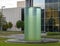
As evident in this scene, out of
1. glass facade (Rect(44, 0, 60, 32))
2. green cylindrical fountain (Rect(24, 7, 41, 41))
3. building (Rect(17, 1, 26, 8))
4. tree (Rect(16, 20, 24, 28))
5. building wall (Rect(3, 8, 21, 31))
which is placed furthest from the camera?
building (Rect(17, 1, 26, 8))

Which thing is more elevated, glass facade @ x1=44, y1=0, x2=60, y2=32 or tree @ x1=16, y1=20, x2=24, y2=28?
glass facade @ x1=44, y1=0, x2=60, y2=32

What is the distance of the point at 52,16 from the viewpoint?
52.6 metres

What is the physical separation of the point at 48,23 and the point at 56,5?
4.32 metres

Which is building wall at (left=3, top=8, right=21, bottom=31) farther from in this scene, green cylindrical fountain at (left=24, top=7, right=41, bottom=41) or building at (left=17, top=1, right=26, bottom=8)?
green cylindrical fountain at (left=24, top=7, right=41, bottom=41)

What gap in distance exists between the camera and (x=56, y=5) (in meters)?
53.4

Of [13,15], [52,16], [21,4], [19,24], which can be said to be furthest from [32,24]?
[21,4]

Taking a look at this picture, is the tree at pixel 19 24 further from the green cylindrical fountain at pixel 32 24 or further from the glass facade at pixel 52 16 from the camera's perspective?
the green cylindrical fountain at pixel 32 24

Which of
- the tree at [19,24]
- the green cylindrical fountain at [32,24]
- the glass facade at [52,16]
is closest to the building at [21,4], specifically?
the tree at [19,24]

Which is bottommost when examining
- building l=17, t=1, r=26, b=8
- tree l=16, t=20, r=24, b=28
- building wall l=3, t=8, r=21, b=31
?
tree l=16, t=20, r=24, b=28

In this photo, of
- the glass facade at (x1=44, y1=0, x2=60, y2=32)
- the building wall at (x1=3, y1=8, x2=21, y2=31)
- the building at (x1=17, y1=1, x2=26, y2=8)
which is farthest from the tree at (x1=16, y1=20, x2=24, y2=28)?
the building at (x1=17, y1=1, x2=26, y2=8)

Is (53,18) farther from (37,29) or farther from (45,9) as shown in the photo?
(37,29)

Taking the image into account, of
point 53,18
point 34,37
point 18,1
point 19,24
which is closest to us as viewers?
point 34,37

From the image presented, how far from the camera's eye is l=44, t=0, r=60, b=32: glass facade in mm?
52719

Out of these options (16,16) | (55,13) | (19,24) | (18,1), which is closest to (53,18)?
(55,13)
